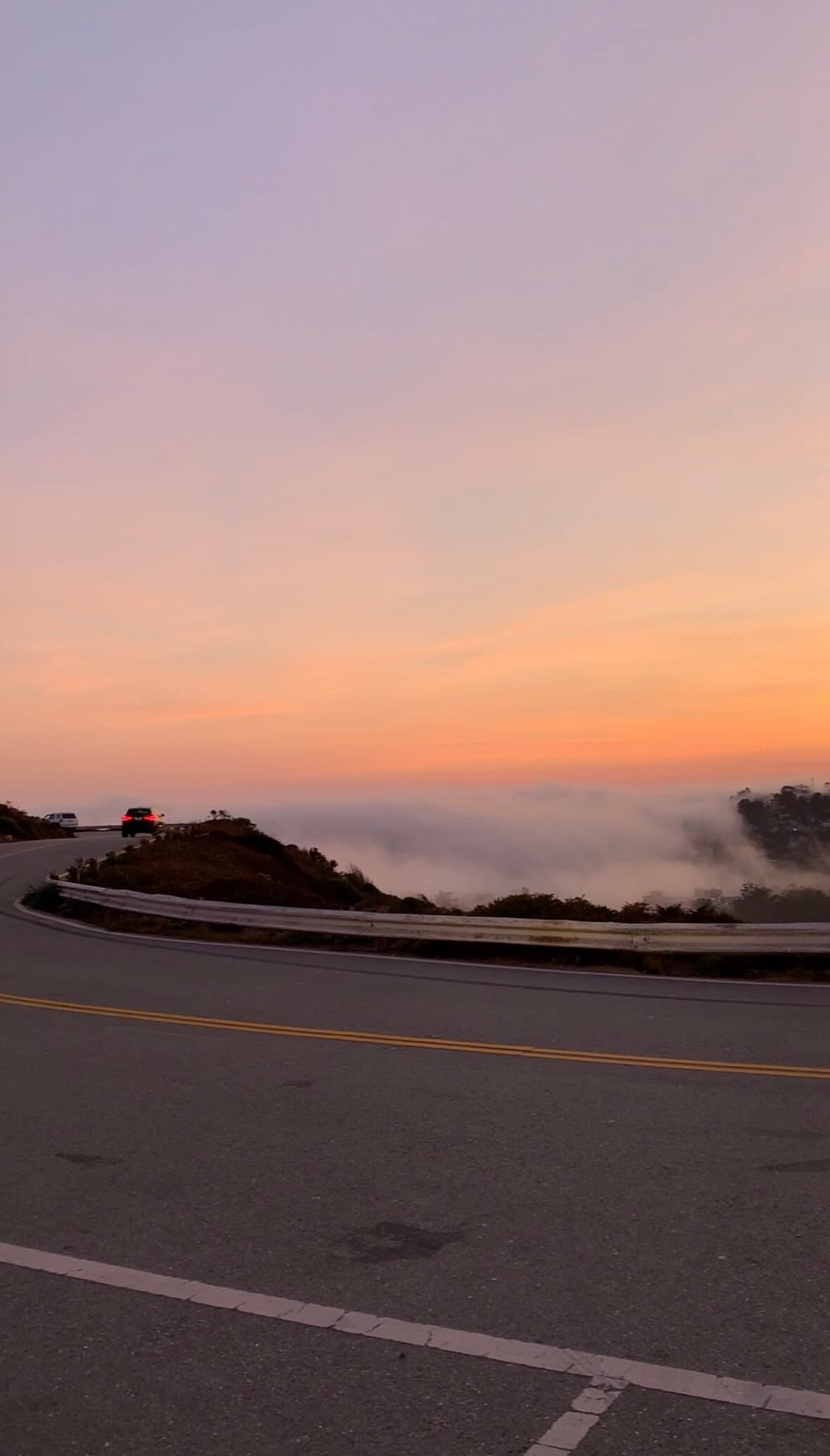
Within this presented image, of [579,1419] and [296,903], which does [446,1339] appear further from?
[296,903]

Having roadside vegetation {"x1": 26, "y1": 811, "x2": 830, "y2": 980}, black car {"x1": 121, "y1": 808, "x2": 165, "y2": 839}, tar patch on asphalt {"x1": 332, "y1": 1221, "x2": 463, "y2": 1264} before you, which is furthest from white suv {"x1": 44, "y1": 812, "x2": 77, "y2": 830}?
tar patch on asphalt {"x1": 332, "y1": 1221, "x2": 463, "y2": 1264}

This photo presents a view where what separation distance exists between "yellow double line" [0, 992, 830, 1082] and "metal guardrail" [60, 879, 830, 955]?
468 cm

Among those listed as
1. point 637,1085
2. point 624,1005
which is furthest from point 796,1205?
point 624,1005

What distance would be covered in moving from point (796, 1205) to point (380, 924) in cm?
1125

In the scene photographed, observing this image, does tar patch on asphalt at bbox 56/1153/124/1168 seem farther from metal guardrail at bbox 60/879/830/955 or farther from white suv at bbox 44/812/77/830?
white suv at bbox 44/812/77/830

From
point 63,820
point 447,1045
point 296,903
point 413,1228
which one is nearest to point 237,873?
point 296,903

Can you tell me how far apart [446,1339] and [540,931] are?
423 inches

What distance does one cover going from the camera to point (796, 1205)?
19.2ft

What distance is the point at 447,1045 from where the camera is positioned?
10.0 m

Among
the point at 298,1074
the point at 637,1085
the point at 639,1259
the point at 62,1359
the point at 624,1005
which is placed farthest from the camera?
the point at 624,1005

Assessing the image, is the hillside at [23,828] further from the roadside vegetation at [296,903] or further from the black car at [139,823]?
the roadside vegetation at [296,903]

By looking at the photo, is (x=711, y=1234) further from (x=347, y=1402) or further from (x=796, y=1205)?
(x=347, y=1402)

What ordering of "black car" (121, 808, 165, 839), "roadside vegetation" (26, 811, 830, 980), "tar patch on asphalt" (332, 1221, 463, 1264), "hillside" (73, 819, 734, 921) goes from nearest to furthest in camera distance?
"tar patch on asphalt" (332, 1221, 463, 1264)
"roadside vegetation" (26, 811, 830, 980)
"hillside" (73, 819, 734, 921)
"black car" (121, 808, 165, 839)

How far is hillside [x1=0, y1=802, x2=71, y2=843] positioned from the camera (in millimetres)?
63000
